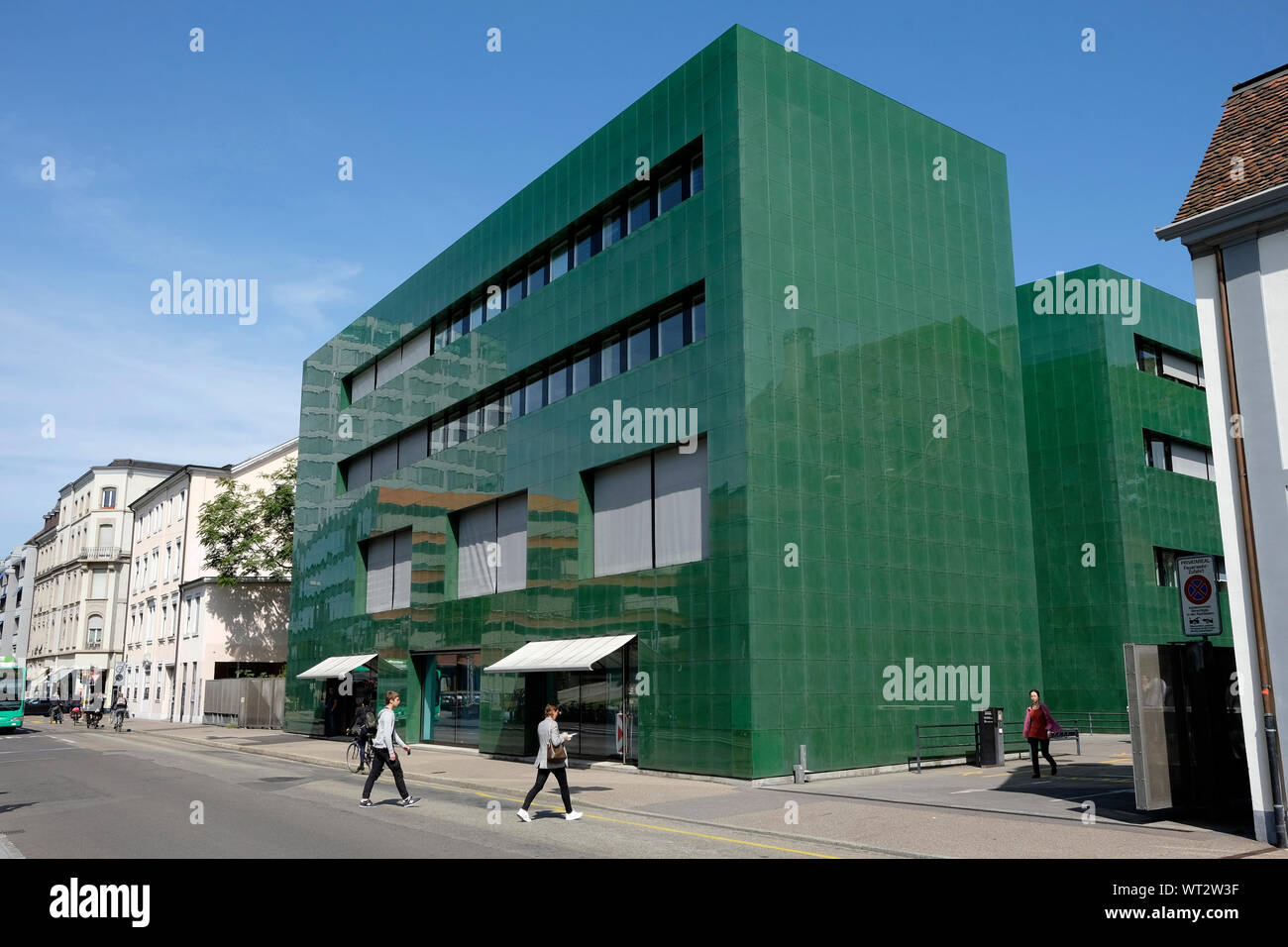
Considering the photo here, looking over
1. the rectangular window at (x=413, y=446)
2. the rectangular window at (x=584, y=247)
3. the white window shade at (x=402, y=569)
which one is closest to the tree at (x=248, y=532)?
the rectangular window at (x=413, y=446)

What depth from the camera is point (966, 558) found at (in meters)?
26.1

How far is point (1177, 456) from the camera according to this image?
133 feet

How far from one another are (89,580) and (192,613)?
30.3 metres

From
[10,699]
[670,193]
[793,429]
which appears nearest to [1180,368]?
[793,429]

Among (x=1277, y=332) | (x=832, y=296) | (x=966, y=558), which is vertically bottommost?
(x=966, y=558)

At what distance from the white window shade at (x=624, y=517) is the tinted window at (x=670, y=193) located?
642 centimetres

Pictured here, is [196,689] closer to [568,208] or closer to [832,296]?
[568,208]

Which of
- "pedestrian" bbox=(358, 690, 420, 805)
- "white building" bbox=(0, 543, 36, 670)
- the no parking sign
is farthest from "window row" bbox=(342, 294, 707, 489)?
"white building" bbox=(0, 543, 36, 670)

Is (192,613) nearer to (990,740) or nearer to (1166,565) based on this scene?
(990,740)

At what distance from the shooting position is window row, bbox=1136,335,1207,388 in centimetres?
3975

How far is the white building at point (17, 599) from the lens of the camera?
332 feet
